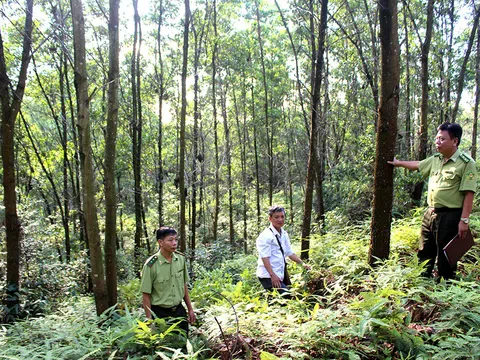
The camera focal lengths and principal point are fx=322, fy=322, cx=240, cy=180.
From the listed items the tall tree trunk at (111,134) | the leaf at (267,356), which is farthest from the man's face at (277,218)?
the tall tree trunk at (111,134)

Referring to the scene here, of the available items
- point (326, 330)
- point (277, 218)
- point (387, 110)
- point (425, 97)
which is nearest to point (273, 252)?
point (277, 218)

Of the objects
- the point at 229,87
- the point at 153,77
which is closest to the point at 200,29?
the point at 153,77

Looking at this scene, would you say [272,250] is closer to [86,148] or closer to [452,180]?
[452,180]

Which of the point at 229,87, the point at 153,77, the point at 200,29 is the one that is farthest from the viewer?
the point at 229,87

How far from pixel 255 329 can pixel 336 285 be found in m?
1.37

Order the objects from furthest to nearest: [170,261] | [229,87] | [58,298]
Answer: [229,87], [58,298], [170,261]

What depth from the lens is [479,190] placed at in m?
7.22

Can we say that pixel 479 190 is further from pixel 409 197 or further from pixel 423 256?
pixel 423 256

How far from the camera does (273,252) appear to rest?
4.14 meters

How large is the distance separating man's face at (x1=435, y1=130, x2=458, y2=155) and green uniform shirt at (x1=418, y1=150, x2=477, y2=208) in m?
0.08

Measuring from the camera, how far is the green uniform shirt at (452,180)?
10.8 ft

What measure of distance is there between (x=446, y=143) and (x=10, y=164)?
265 inches

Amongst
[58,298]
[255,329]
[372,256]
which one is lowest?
[58,298]

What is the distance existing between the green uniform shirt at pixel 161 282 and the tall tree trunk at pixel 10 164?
3.86 metres
